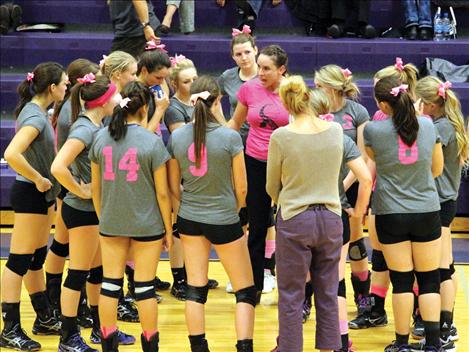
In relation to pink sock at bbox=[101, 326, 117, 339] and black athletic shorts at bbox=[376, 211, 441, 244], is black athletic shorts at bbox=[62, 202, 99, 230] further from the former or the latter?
black athletic shorts at bbox=[376, 211, 441, 244]

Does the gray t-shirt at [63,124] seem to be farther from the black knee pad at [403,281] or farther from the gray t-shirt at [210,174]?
the black knee pad at [403,281]

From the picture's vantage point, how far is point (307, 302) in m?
5.44

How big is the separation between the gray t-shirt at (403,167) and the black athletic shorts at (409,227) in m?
0.03

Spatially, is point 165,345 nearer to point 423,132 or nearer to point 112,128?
point 112,128

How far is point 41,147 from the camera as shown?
482 cm

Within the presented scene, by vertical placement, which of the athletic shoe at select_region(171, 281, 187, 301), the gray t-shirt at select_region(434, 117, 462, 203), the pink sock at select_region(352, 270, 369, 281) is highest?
the gray t-shirt at select_region(434, 117, 462, 203)

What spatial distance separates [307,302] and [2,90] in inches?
163

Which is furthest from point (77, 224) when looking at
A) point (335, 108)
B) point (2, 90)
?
point (2, 90)

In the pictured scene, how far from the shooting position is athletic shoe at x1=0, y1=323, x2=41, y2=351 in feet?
16.2

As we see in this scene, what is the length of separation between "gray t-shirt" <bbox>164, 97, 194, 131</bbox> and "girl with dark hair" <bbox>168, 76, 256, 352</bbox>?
804mm

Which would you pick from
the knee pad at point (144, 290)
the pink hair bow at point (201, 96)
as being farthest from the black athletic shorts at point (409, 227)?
the knee pad at point (144, 290)

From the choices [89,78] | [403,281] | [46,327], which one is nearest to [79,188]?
[89,78]

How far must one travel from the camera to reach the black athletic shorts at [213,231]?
174 inches

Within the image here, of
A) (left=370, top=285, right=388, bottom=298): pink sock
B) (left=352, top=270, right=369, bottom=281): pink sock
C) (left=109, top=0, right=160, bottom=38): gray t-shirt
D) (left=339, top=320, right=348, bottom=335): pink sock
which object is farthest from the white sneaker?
(left=109, top=0, right=160, bottom=38): gray t-shirt
